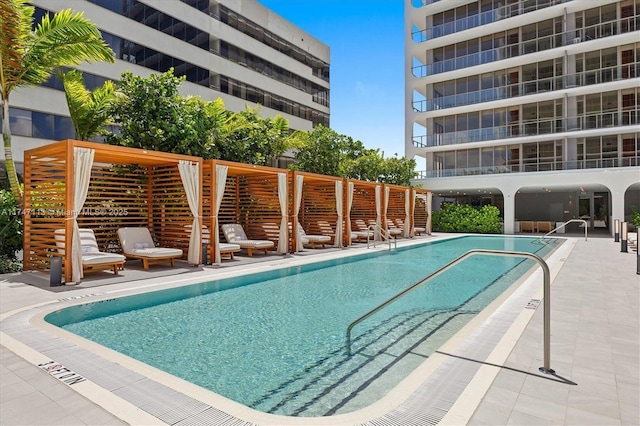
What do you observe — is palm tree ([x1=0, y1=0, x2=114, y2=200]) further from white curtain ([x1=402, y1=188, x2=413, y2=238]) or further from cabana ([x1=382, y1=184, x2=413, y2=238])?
white curtain ([x1=402, y1=188, x2=413, y2=238])

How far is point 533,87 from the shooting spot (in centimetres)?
2603

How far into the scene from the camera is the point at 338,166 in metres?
23.2

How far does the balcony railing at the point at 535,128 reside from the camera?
77.6ft

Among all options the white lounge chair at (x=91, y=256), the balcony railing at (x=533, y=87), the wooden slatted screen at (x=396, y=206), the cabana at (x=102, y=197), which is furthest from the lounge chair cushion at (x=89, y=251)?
the balcony railing at (x=533, y=87)

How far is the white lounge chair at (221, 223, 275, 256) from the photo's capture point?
1261 cm

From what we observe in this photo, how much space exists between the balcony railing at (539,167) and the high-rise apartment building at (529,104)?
7 centimetres

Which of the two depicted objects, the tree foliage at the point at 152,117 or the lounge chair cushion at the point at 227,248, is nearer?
the lounge chair cushion at the point at 227,248

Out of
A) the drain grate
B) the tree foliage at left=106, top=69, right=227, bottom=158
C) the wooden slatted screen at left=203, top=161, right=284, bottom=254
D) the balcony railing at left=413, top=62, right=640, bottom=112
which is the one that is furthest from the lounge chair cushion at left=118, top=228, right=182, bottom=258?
the balcony railing at left=413, top=62, right=640, bottom=112

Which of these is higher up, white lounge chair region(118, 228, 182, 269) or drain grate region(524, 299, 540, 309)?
white lounge chair region(118, 228, 182, 269)

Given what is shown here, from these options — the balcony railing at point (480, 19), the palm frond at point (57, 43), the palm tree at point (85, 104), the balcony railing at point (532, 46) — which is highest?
the balcony railing at point (480, 19)

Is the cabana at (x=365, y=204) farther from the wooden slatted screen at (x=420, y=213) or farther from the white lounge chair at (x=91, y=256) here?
the white lounge chair at (x=91, y=256)

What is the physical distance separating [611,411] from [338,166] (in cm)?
2094

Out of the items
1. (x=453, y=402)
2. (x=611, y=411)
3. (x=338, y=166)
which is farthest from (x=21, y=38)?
(x=338, y=166)

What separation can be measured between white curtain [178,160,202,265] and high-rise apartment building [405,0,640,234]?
19.7 meters
